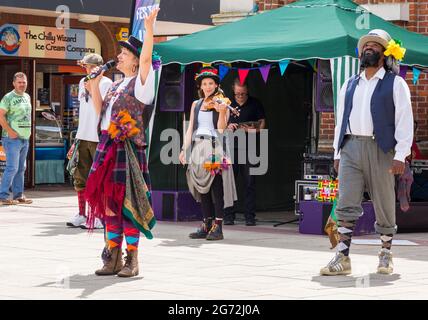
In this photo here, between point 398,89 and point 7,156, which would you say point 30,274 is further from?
point 7,156

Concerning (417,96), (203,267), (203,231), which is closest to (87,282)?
(203,267)

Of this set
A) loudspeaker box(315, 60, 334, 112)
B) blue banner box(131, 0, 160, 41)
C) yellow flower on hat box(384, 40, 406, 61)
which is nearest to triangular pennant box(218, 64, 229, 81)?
blue banner box(131, 0, 160, 41)

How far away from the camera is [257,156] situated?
49.6 feet

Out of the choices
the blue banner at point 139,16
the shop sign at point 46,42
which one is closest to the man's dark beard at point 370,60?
the blue banner at point 139,16

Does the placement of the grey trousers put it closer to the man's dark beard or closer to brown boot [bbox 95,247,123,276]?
the man's dark beard

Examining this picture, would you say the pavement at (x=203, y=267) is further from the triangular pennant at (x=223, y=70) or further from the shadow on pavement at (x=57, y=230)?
the triangular pennant at (x=223, y=70)

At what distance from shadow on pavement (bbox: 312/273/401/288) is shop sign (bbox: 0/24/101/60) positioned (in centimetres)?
1220

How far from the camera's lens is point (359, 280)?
29.8 ft

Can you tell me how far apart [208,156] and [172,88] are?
2429mm

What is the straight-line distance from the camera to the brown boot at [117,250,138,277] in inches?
355

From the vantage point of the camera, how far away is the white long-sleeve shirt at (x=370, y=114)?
9.18 meters

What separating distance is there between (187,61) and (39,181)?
7.63 meters
